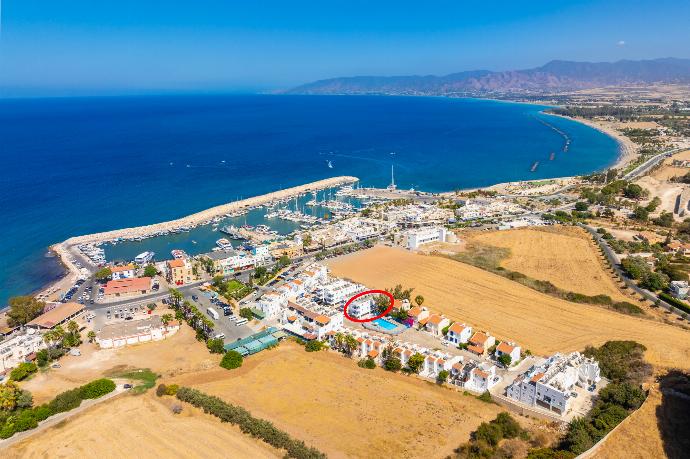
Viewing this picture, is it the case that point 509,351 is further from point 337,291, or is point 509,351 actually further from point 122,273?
point 122,273

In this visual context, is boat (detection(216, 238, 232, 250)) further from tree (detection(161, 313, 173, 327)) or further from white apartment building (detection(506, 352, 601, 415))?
white apartment building (detection(506, 352, 601, 415))

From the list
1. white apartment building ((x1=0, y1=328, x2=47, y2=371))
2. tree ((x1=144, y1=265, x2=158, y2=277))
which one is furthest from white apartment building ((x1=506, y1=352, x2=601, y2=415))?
tree ((x1=144, y1=265, x2=158, y2=277))

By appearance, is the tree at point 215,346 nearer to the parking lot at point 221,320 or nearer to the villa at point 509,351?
the parking lot at point 221,320

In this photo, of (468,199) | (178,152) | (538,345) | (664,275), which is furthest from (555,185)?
(178,152)

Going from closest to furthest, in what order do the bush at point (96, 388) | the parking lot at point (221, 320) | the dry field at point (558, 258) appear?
the bush at point (96, 388), the parking lot at point (221, 320), the dry field at point (558, 258)

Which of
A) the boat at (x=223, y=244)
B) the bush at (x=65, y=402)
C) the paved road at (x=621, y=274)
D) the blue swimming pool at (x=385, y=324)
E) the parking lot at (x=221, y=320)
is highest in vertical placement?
the bush at (x=65, y=402)

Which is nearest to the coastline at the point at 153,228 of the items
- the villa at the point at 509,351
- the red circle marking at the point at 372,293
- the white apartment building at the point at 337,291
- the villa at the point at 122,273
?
the villa at the point at 122,273
